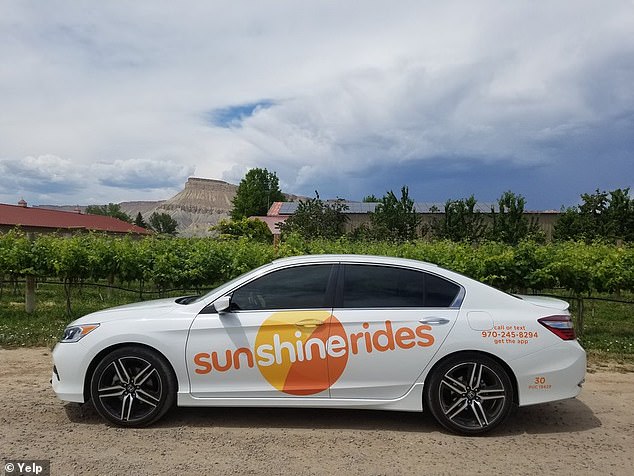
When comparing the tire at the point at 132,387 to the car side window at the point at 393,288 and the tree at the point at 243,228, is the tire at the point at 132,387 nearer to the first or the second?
the car side window at the point at 393,288

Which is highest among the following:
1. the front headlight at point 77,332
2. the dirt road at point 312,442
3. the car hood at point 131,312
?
the car hood at point 131,312

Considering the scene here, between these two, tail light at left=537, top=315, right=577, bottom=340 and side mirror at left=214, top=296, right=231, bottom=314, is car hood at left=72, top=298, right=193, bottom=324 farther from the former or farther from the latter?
tail light at left=537, top=315, right=577, bottom=340

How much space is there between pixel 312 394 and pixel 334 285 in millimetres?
1017

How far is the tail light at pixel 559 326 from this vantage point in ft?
15.8

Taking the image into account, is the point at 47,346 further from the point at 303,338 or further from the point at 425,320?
the point at 425,320

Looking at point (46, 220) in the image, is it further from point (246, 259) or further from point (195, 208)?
point (195, 208)

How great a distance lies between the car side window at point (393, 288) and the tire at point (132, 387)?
71.8 inches

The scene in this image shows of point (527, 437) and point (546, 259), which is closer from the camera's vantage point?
point (527, 437)

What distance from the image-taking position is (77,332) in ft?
16.2

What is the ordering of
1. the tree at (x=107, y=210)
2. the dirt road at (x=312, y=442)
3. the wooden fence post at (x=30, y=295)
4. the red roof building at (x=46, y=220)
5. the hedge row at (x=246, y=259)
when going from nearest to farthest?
the dirt road at (x=312, y=442), the hedge row at (x=246, y=259), the wooden fence post at (x=30, y=295), the red roof building at (x=46, y=220), the tree at (x=107, y=210)

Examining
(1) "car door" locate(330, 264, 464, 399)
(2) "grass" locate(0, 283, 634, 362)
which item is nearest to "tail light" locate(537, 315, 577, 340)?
(1) "car door" locate(330, 264, 464, 399)

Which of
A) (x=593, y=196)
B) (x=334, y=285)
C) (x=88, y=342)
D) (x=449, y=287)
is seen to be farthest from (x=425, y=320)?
(x=593, y=196)

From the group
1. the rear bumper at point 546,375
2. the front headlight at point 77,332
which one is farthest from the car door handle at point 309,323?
the front headlight at point 77,332

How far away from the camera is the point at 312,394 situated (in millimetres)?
4754
